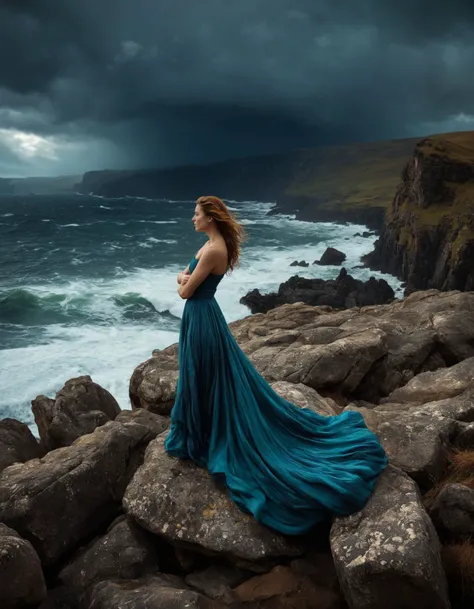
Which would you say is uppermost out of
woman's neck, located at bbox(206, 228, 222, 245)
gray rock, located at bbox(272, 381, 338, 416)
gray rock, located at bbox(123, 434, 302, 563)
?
woman's neck, located at bbox(206, 228, 222, 245)

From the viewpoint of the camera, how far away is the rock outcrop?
3669 centimetres

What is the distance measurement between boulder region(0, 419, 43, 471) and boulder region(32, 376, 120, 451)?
1.75 ft

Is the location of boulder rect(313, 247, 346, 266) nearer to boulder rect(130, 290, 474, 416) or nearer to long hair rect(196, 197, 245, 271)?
boulder rect(130, 290, 474, 416)

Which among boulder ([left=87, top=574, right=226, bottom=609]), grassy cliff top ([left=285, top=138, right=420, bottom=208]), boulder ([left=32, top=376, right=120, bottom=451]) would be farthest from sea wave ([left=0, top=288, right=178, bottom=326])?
grassy cliff top ([left=285, top=138, right=420, bottom=208])

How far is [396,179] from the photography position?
145 m

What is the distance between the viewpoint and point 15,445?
9312 mm

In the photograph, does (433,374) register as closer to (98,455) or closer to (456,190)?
(98,455)

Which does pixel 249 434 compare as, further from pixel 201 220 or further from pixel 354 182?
pixel 354 182

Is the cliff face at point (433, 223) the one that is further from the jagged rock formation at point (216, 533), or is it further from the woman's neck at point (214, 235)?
the woman's neck at point (214, 235)

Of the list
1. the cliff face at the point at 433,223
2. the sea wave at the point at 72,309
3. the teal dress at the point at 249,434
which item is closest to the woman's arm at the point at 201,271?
the teal dress at the point at 249,434

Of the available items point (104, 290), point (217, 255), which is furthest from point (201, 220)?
point (104, 290)

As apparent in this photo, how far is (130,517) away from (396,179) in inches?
6002

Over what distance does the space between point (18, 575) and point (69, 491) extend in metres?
1.28

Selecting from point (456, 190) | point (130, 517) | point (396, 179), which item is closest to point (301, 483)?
point (130, 517)
